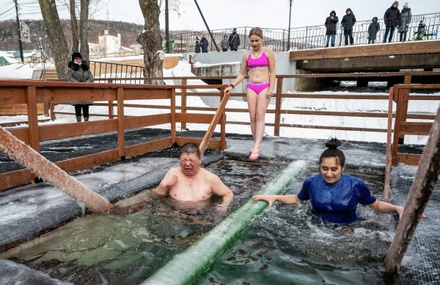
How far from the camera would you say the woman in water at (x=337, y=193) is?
2871 millimetres

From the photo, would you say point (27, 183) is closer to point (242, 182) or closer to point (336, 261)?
point (242, 182)

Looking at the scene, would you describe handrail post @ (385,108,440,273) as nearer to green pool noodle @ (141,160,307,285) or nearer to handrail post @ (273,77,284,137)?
green pool noodle @ (141,160,307,285)

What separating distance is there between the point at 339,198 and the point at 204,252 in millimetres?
1417

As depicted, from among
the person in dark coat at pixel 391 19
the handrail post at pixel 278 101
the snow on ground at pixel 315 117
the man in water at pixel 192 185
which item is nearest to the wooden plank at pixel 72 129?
the man in water at pixel 192 185

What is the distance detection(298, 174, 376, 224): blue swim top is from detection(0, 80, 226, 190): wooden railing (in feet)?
9.73

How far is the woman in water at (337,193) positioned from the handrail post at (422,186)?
3.74ft

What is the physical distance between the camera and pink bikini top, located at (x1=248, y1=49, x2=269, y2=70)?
5.13m

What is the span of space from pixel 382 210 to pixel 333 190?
432 mm

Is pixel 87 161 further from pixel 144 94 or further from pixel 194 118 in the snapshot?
pixel 194 118

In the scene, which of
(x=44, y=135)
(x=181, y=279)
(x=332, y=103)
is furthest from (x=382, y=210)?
(x=332, y=103)

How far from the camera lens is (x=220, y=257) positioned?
2318 millimetres

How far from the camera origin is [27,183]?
3723mm

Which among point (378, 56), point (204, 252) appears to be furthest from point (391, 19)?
point (204, 252)

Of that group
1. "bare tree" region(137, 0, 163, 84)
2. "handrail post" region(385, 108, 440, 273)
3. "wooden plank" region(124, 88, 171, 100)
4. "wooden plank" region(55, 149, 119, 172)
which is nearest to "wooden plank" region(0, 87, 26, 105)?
"wooden plank" region(55, 149, 119, 172)
